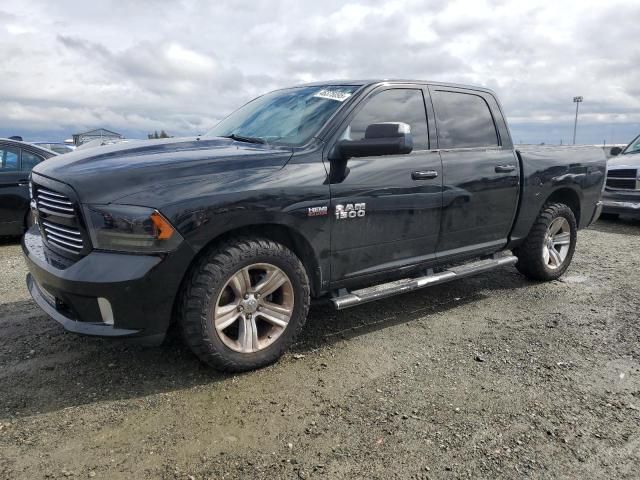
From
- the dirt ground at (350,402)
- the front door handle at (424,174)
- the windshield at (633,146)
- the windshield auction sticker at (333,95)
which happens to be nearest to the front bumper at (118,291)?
the dirt ground at (350,402)

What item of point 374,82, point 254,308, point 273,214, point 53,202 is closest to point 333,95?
point 374,82

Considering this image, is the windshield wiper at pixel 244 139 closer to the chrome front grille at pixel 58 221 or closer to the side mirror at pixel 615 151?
the chrome front grille at pixel 58 221

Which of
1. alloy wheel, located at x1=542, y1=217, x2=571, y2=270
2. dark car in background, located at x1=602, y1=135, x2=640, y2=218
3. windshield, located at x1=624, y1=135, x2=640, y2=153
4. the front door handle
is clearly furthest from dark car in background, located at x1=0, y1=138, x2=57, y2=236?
windshield, located at x1=624, y1=135, x2=640, y2=153

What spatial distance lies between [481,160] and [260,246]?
234 centimetres

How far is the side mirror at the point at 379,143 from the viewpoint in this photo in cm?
327

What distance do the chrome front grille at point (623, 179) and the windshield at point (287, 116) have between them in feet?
24.8

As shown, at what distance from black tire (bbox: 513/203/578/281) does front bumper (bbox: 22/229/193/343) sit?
146 inches

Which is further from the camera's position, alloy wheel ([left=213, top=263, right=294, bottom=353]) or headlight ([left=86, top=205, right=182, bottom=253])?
alloy wheel ([left=213, top=263, right=294, bottom=353])

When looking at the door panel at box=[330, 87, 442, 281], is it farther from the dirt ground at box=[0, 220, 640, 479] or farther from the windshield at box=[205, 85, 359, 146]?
the dirt ground at box=[0, 220, 640, 479]

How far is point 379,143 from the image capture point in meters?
3.26

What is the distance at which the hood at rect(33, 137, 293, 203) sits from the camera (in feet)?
8.95

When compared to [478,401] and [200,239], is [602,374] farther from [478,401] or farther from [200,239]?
[200,239]

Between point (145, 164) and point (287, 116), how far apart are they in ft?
4.51

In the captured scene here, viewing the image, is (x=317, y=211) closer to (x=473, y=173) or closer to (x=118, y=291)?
(x=118, y=291)
